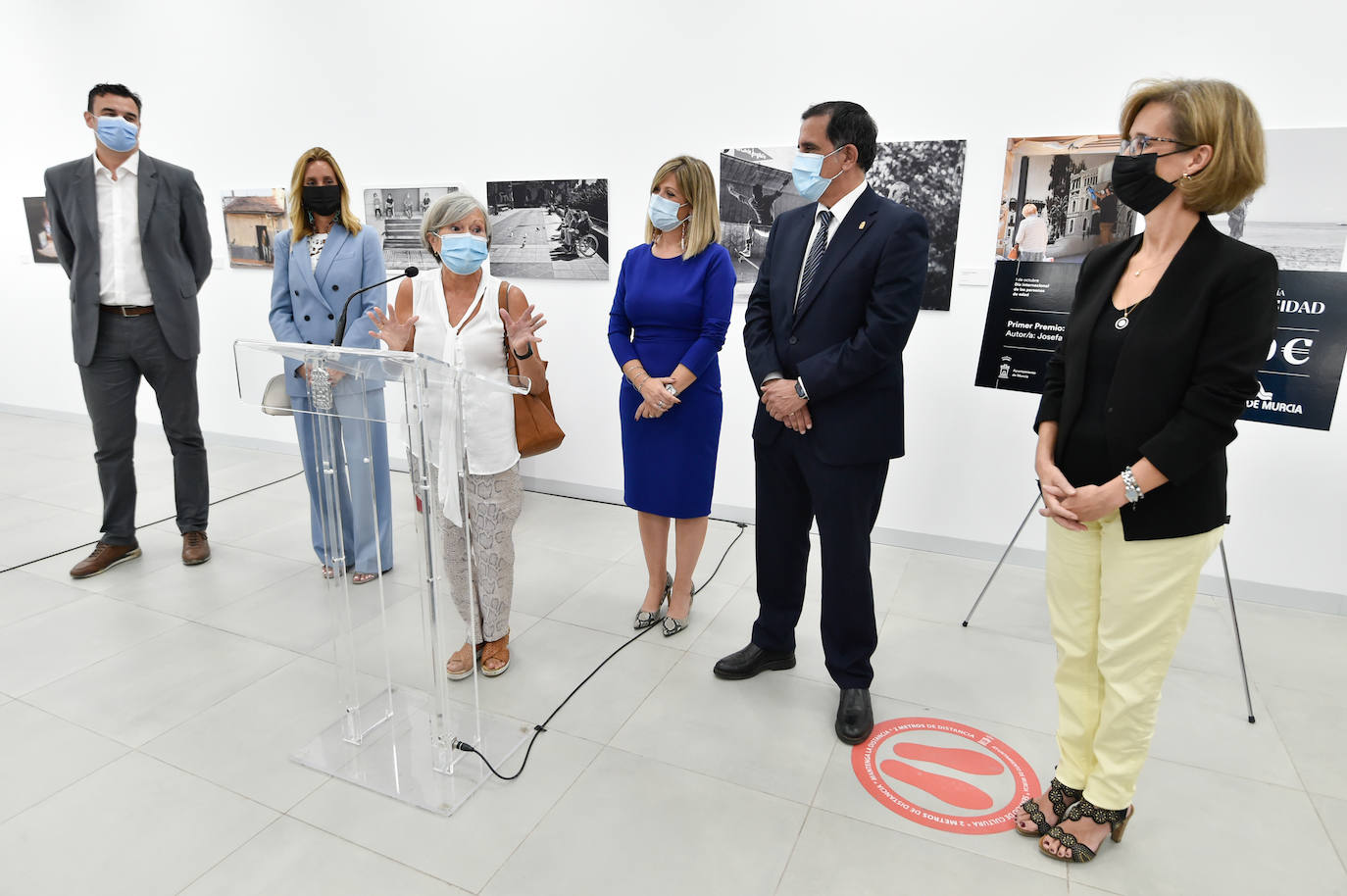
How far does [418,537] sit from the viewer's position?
6.98 ft

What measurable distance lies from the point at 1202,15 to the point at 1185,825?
3.12 metres

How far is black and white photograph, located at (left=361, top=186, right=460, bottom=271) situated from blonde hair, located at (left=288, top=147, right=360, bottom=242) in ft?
5.17

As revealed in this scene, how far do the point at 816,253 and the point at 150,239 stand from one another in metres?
3.10

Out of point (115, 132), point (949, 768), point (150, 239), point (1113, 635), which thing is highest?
point (115, 132)

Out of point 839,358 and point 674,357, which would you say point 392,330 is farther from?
point 839,358

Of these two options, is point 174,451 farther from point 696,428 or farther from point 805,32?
point 805,32

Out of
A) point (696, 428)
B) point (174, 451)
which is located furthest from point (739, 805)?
point (174, 451)

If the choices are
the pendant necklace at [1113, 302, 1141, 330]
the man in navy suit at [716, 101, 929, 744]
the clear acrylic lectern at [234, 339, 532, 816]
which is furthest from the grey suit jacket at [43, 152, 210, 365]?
the pendant necklace at [1113, 302, 1141, 330]

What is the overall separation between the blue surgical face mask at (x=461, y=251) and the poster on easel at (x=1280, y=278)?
221cm

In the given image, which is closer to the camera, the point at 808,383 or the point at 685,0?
the point at 808,383

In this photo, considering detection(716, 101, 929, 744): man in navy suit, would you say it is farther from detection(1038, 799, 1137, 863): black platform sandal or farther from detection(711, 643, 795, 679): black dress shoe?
detection(1038, 799, 1137, 863): black platform sandal

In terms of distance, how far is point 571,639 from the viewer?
3.07m

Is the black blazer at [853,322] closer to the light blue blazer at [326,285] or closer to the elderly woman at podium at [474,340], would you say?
the elderly woman at podium at [474,340]

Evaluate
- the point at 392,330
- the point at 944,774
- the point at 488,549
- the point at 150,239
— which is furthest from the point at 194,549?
the point at 944,774
